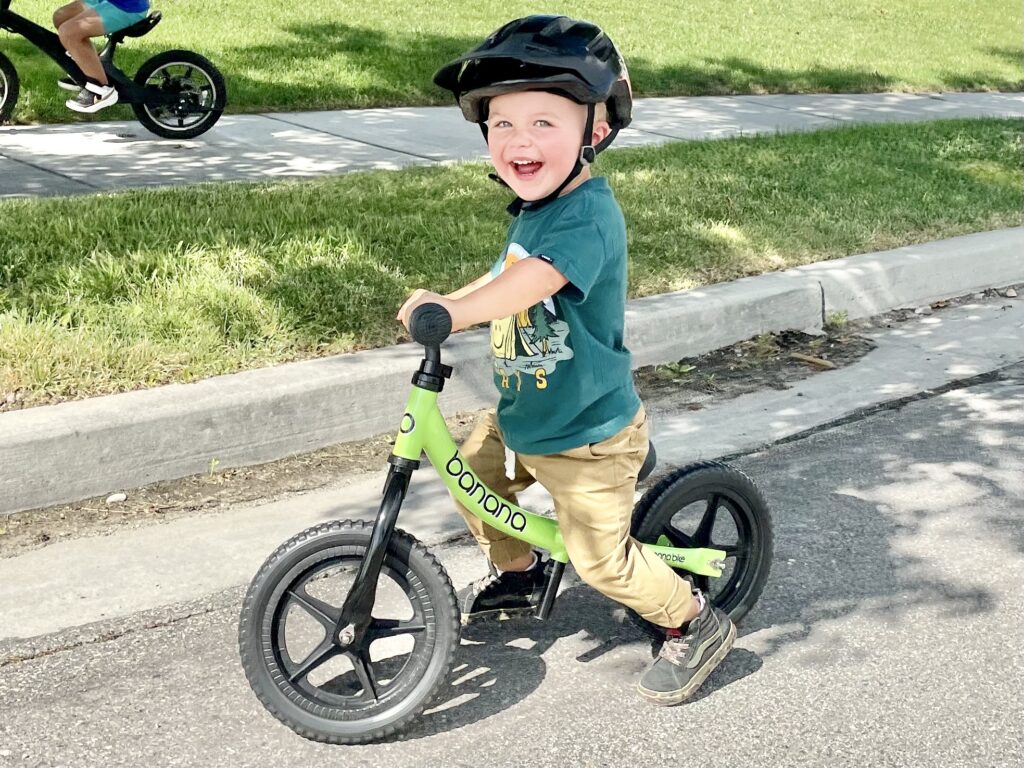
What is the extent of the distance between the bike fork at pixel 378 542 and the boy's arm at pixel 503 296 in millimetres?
362

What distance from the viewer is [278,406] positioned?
4.68 meters

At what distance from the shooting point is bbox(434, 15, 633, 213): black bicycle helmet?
287 cm

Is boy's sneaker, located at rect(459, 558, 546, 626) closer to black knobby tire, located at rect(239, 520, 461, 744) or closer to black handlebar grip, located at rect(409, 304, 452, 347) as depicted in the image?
black knobby tire, located at rect(239, 520, 461, 744)

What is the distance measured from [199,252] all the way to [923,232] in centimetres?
393

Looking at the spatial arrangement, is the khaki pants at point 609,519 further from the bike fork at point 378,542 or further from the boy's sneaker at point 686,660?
the bike fork at point 378,542

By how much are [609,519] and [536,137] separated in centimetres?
87

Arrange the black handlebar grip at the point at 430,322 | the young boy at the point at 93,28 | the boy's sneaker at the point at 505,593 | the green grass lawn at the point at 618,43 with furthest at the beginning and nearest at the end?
1. the green grass lawn at the point at 618,43
2. the young boy at the point at 93,28
3. the boy's sneaker at the point at 505,593
4. the black handlebar grip at the point at 430,322

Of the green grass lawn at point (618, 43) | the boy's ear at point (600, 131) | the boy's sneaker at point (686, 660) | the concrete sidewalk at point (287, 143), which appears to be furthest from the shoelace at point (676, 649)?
the green grass lawn at point (618, 43)

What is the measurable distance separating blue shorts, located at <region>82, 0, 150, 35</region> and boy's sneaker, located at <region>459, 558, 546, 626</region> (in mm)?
5970

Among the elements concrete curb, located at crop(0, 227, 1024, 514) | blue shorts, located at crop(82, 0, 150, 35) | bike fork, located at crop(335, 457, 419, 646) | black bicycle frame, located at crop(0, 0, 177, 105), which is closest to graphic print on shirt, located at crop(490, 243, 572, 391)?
bike fork, located at crop(335, 457, 419, 646)

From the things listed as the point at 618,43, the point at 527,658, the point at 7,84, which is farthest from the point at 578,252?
the point at 618,43

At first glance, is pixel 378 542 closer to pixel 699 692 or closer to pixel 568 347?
pixel 568 347

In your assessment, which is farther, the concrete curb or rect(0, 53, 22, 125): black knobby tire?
rect(0, 53, 22, 125): black knobby tire

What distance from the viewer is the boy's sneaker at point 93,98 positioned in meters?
8.38
